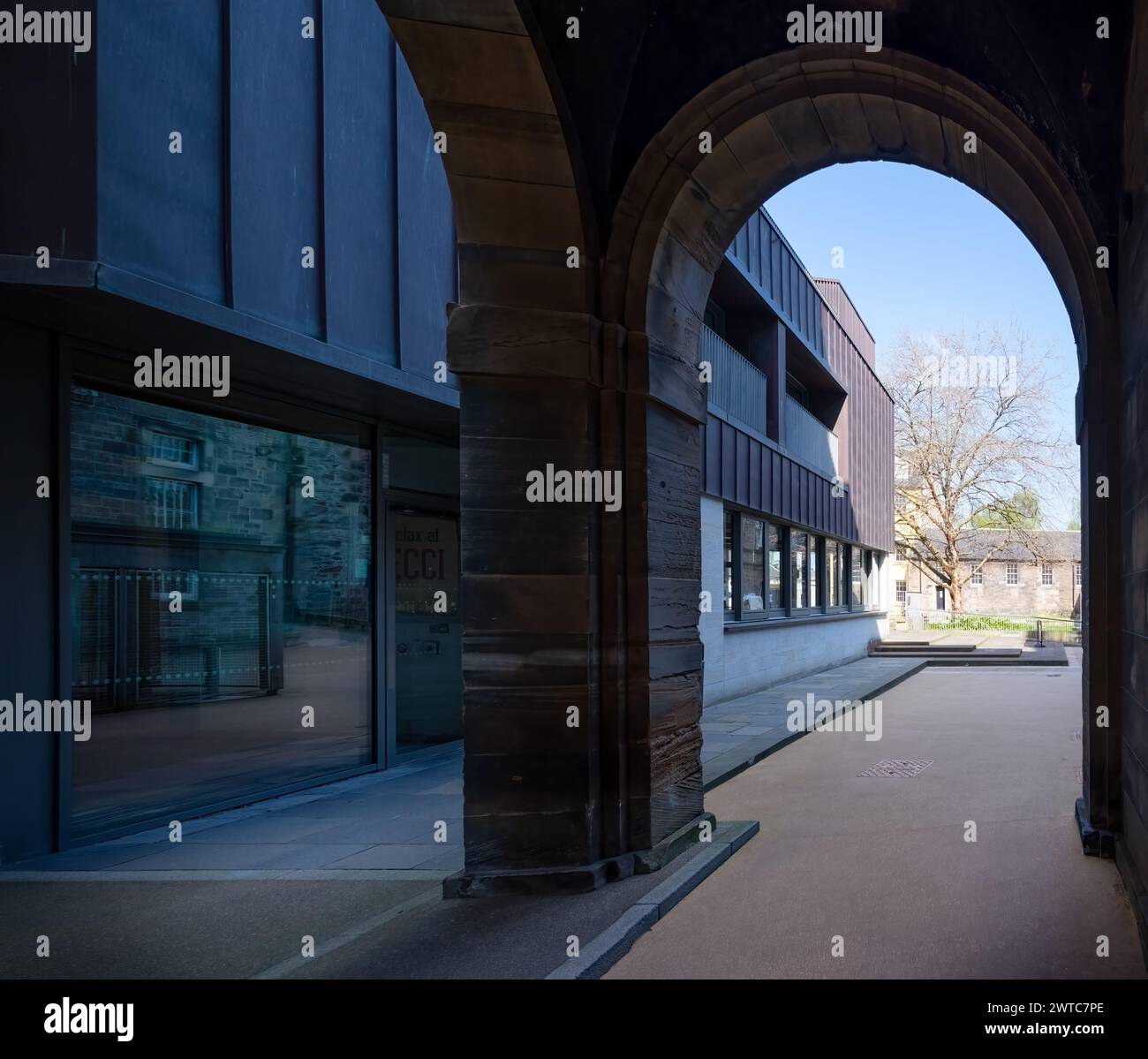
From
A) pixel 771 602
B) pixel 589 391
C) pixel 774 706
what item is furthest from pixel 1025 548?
pixel 589 391

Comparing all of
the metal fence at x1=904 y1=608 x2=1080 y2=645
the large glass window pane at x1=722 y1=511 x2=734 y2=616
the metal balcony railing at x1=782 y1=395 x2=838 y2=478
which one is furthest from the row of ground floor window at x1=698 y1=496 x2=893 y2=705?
the metal fence at x1=904 y1=608 x2=1080 y2=645

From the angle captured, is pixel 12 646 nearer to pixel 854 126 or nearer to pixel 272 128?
pixel 272 128

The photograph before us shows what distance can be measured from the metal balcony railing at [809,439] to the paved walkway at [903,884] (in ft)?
35.2

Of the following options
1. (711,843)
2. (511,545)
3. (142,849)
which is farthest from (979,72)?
(142,849)

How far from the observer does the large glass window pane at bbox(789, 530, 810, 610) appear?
2025cm

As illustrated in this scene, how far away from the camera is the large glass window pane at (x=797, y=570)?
20250mm

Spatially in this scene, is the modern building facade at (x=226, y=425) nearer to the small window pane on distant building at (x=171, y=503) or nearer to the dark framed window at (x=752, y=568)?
the small window pane on distant building at (x=171, y=503)

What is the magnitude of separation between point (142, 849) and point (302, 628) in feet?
9.20

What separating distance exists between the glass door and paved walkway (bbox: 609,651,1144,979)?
3494 mm

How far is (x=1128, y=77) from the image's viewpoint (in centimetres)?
475

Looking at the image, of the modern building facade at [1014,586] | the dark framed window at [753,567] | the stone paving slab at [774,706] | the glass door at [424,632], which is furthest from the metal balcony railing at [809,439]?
the modern building facade at [1014,586]

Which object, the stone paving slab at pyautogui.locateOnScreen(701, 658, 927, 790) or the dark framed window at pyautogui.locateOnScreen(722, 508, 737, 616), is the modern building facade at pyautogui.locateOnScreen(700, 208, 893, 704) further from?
the stone paving slab at pyautogui.locateOnScreen(701, 658, 927, 790)

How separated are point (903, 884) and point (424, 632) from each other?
6503 millimetres

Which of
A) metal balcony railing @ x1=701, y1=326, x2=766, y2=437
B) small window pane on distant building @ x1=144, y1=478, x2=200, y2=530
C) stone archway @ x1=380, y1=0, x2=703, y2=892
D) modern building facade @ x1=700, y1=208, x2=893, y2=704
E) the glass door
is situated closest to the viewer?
stone archway @ x1=380, y1=0, x2=703, y2=892
